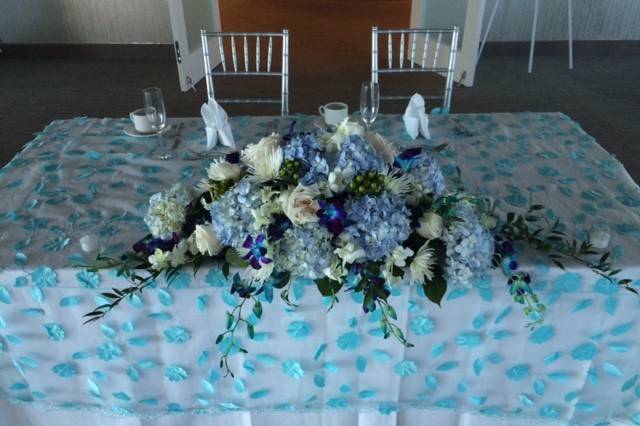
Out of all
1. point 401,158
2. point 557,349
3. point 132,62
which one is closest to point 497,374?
point 557,349

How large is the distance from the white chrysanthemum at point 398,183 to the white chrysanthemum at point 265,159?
0.63ft

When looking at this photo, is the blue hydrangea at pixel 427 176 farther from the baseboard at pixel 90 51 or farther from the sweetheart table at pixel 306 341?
the baseboard at pixel 90 51

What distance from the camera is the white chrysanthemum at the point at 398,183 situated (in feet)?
2.85

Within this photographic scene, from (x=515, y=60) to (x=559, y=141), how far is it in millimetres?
3627

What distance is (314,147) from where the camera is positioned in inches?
35.8

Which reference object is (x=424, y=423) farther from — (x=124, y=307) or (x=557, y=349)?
(x=124, y=307)

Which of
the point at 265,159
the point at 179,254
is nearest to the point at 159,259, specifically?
the point at 179,254

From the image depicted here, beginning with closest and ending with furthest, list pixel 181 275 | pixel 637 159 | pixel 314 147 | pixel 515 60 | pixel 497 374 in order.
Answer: pixel 314 147 → pixel 181 275 → pixel 497 374 → pixel 637 159 → pixel 515 60

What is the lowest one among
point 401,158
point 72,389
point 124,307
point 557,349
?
point 72,389

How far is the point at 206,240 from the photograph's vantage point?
0.92 metres

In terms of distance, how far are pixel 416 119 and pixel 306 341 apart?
815 mm
